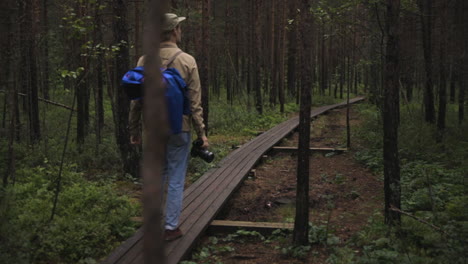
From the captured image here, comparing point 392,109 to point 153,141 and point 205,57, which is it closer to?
point 153,141

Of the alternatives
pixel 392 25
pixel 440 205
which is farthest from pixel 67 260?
pixel 440 205

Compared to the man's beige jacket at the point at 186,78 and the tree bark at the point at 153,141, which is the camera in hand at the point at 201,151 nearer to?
the man's beige jacket at the point at 186,78

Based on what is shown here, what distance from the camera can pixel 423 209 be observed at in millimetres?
5488

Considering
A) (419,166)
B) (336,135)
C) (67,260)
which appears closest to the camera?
(67,260)

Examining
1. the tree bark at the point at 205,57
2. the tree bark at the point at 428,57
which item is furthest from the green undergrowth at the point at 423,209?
the tree bark at the point at 205,57

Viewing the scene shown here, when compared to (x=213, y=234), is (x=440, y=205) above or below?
above

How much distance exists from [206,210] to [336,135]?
9627 millimetres

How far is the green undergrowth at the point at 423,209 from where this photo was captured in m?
3.77

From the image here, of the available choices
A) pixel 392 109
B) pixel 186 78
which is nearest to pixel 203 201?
pixel 186 78

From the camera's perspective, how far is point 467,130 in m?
11.4

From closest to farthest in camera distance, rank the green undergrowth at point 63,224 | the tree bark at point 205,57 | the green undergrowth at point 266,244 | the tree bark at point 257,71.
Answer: the green undergrowth at point 63,224 < the green undergrowth at point 266,244 < the tree bark at point 205,57 < the tree bark at point 257,71

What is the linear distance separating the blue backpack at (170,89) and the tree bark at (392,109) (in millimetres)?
2388

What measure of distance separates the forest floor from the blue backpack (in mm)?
1618

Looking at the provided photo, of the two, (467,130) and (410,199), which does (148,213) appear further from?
(467,130)
